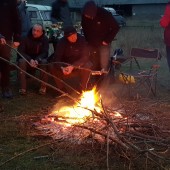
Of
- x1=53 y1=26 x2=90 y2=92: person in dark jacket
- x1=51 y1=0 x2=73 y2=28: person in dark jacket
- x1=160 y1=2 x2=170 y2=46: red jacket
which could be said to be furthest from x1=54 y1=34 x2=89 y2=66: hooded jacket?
x1=160 y1=2 x2=170 y2=46: red jacket

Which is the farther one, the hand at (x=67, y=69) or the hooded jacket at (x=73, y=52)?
the hooded jacket at (x=73, y=52)

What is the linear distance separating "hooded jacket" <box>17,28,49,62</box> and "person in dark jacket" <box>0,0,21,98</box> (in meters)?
A: 0.55

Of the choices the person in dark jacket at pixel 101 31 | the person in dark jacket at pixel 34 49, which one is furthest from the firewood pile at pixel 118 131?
the person in dark jacket at pixel 101 31

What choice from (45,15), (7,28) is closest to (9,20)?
(7,28)

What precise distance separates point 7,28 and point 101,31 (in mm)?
1778

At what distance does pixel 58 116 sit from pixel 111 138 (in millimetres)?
1319

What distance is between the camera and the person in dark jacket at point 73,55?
7426 mm

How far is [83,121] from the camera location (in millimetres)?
5410

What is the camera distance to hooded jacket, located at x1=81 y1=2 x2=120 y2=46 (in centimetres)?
782

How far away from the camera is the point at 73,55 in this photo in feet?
24.9

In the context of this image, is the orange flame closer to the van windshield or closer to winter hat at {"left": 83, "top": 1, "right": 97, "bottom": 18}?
winter hat at {"left": 83, "top": 1, "right": 97, "bottom": 18}

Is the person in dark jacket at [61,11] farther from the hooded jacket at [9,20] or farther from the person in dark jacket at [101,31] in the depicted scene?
the hooded jacket at [9,20]

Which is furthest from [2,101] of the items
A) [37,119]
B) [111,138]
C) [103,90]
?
[111,138]

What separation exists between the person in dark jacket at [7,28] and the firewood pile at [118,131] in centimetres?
149
